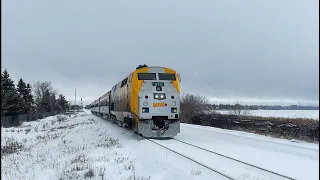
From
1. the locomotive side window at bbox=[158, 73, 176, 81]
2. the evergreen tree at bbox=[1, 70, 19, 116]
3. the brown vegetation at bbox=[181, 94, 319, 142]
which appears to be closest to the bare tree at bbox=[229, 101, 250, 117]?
the brown vegetation at bbox=[181, 94, 319, 142]

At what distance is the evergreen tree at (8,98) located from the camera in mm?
42719

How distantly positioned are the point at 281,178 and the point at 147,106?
9.08 metres

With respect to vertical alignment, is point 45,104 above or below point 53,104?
below

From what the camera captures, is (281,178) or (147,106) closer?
(281,178)

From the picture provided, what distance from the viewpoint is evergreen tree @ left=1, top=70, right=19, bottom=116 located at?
42719 millimetres

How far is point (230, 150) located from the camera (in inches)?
489

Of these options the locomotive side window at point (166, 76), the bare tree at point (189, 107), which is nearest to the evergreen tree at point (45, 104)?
the bare tree at point (189, 107)

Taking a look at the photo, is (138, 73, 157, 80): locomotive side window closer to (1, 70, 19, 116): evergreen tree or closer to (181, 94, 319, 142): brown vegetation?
(181, 94, 319, 142): brown vegetation

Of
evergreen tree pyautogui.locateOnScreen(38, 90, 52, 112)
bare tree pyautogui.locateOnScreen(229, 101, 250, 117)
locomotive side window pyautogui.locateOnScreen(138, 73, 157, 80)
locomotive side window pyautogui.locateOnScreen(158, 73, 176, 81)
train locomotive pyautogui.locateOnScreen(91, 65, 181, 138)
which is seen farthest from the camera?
evergreen tree pyautogui.locateOnScreen(38, 90, 52, 112)

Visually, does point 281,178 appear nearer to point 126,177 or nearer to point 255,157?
point 255,157

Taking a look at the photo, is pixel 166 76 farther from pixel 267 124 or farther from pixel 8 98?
pixel 8 98

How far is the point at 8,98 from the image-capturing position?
142 ft

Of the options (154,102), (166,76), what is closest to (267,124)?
(166,76)

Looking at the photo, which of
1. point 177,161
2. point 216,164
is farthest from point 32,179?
point 216,164
